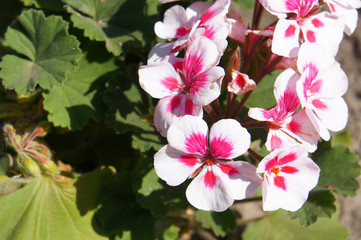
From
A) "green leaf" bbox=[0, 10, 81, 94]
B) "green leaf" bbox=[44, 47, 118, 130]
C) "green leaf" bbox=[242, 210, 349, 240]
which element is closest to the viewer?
"green leaf" bbox=[0, 10, 81, 94]

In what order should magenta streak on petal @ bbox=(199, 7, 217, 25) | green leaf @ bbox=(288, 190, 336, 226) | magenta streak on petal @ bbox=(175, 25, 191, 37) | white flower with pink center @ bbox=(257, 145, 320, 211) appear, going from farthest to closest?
1. green leaf @ bbox=(288, 190, 336, 226)
2. magenta streak on petal @ bbox=(175, 25, 191, 37)
3. magenta streak on petal @ bbox=(199, 7, 217, 25)
4. white flower with pink center @ bbox=(257, 145, 320, 211)

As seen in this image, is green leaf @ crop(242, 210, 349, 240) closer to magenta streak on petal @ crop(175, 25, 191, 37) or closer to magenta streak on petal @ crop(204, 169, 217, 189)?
magenta streak on petal @ crop(204, 169, 217, 189)

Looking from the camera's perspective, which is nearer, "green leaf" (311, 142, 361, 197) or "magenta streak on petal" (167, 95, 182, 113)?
"magenta streak on petal" (167, 95, 182, 113)

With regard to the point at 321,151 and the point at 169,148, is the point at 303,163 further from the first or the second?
the point at 321,151

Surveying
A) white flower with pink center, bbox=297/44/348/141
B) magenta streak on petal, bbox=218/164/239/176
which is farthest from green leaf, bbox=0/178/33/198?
white flower with pink center, bbox=297/44/348/141

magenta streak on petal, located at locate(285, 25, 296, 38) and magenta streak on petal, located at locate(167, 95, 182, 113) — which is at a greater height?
magenta streak on petal, located at locate(285, 25, 296, 38)

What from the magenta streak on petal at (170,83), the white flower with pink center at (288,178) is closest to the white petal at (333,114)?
the white flower with pink center at (288,178)

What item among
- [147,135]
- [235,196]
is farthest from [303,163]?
[147,135]
